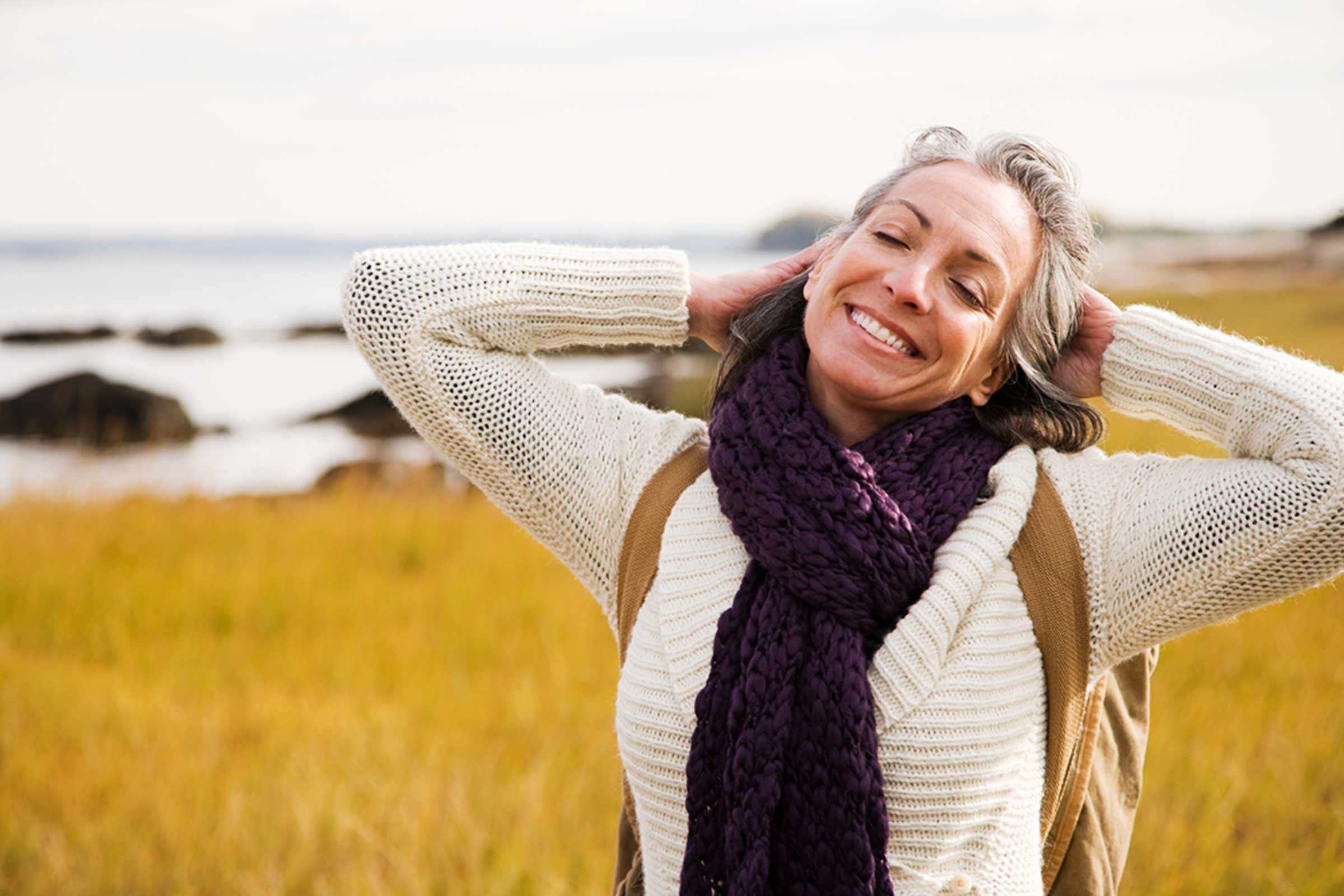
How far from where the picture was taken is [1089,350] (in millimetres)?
2072

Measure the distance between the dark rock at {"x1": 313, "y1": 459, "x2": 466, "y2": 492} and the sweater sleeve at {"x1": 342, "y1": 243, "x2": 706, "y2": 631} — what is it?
7.12 m

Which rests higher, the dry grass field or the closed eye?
the closed eye

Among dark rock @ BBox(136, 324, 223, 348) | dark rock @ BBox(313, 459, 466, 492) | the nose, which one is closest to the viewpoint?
the nose

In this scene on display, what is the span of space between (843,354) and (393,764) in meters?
2.92

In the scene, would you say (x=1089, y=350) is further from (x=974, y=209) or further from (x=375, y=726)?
(x=375, y=726)

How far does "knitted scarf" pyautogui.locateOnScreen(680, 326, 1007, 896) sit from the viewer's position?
1714 mm

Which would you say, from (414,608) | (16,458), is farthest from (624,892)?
(16,458)

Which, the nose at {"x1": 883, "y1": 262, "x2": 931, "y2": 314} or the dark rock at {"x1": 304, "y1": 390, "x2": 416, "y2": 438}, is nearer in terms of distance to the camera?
the nose at {"x1": 883, "y1": 262, "x2": 931, "y2": 314}

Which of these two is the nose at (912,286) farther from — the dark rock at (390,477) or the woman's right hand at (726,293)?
the dark rock at (390,477)

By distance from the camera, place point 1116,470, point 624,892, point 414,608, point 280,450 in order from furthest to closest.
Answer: point 280,450 < point 414,608 < point 624,892 < point 1116,470

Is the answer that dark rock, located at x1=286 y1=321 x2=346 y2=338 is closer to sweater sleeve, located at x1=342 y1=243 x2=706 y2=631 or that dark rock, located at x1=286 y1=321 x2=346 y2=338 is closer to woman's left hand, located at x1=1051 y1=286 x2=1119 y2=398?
sweater sleeve, located at x1=342 y1=243 x2=706 y2=631

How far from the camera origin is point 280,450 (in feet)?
42.1

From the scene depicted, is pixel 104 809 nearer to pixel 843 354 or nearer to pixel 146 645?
pixel 146 645

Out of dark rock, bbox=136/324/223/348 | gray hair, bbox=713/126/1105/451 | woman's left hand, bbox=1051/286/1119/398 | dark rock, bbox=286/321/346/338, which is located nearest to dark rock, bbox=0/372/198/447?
dark rock, bbox=136/324/223/348
